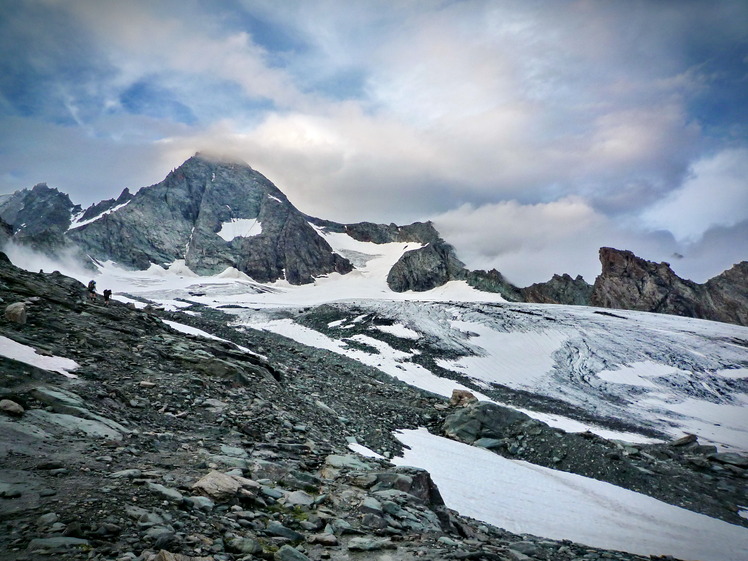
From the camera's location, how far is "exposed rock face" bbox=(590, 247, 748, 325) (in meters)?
131

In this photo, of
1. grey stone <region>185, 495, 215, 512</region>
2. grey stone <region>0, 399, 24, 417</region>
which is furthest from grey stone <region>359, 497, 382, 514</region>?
grey stone <region>0, 399, 24, 417</region>

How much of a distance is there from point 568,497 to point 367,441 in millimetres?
9215

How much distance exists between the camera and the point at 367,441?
17844mm

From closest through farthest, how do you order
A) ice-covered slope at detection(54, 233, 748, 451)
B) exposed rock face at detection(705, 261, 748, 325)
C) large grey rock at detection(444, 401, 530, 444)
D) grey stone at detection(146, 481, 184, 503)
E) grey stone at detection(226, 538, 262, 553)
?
grey stone at detection(226, 538, 262, 553), grey stone at detection(146, 481, 184, 503), large grey rock at detection(444, 401, 530, 444), ice-covered slope at detection(54, 233, 748, 451), exposed rock face at detection(705, 261, 748, 325)

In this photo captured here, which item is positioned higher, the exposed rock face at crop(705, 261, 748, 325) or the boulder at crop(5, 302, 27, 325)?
the exposed rock face at crop(705, 261, 748, 325)

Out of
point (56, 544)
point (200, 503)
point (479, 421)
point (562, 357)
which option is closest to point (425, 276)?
point (562, 357)

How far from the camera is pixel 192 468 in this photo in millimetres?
8688

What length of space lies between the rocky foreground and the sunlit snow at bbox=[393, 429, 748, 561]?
6.30ft

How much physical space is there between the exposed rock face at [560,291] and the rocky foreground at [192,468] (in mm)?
→ 151447

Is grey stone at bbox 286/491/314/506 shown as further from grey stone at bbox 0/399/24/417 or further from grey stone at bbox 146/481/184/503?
grey stone at bbox 0/399/24/417

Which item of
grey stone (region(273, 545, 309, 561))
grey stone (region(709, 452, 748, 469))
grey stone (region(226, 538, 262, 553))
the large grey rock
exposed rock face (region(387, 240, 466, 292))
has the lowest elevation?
the large grey rock

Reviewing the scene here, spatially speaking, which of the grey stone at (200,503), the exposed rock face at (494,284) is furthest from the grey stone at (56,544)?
the exposed rock face at (494,284)

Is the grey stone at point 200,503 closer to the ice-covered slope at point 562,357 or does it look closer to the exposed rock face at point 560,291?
the ice-covered slope at point 562,357

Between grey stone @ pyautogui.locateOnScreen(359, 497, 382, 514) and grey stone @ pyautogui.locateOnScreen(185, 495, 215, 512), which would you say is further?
grey stone @ pyautogui.locateOnScreen(359, 497, 382, 514)
